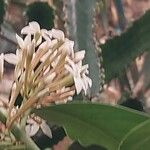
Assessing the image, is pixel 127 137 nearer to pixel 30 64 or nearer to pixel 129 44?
pixel 30 64

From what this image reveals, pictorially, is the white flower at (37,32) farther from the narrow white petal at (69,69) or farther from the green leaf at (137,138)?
the green leaf at (137,138)

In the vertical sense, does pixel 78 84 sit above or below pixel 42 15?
below

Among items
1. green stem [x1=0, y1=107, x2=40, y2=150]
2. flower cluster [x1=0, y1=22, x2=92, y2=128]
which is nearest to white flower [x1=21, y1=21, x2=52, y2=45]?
flower cluster [x1=0, y1=22, x2=92, y2=128]

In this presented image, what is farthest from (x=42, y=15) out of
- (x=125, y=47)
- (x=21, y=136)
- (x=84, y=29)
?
(x=21, y=136)

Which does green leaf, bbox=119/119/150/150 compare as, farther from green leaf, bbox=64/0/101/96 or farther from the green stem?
green leaf, bbox=64/0/101/96

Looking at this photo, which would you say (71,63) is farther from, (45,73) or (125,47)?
(125,47)

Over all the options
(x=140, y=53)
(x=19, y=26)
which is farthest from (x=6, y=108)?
(x=19, y=26)
